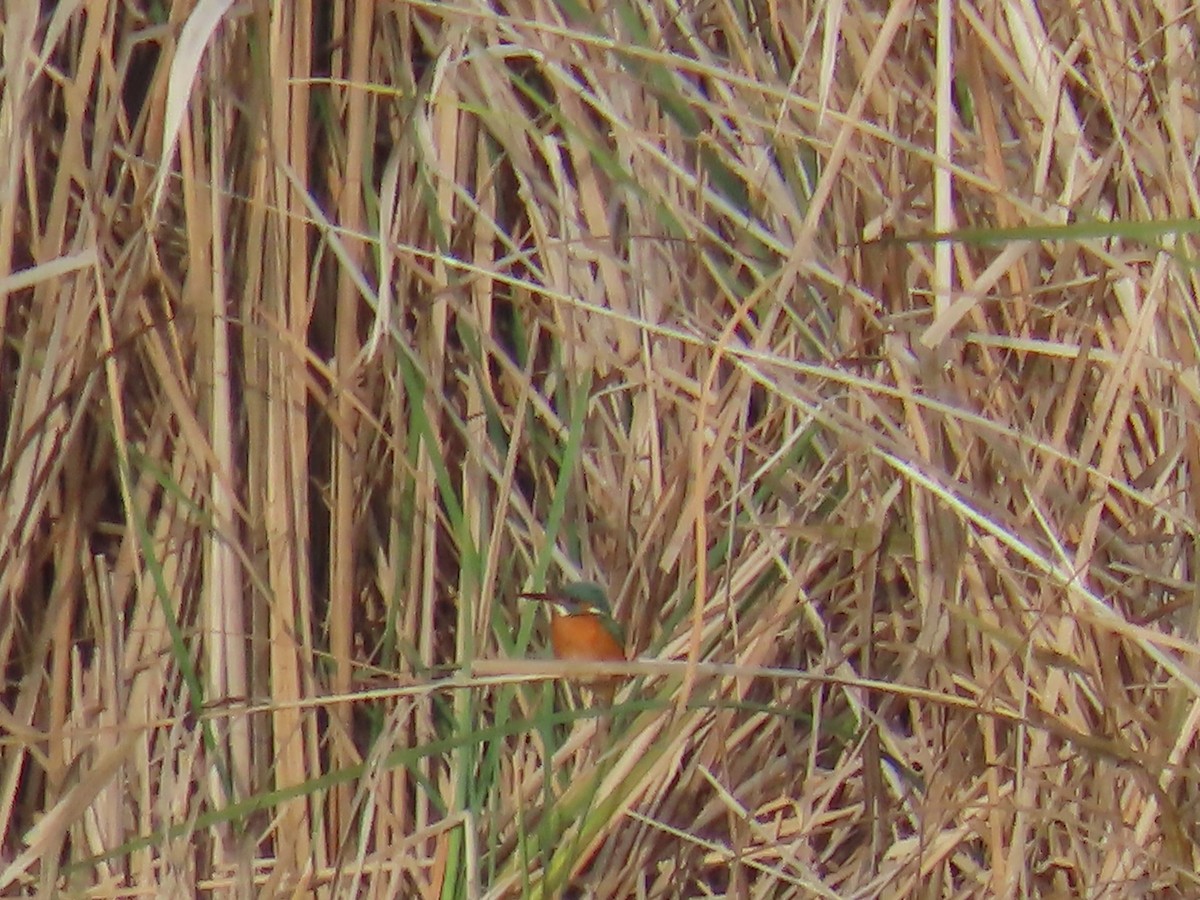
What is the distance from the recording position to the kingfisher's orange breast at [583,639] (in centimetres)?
103

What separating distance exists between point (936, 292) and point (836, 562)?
0.20 m

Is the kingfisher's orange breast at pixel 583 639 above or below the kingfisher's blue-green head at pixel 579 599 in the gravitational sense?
below

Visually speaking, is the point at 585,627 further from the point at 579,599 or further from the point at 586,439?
the point at 586,439

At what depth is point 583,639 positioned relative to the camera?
3.41ft

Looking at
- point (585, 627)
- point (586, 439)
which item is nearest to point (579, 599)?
point (585, 627)

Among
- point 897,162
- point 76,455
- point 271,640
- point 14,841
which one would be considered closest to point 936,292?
point 897,162

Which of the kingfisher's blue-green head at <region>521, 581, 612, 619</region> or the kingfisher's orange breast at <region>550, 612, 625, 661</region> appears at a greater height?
the kingfisher's blue-green head at <region>521, 581, 612, 619</region>

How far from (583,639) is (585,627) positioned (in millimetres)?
11

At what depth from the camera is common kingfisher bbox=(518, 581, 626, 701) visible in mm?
1033

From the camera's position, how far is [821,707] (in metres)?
1.09

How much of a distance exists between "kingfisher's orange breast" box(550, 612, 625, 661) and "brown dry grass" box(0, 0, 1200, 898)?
0.04 meters

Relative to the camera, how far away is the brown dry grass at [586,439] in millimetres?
1039

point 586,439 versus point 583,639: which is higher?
point 586,439

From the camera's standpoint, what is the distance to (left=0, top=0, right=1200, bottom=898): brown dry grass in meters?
1.04
